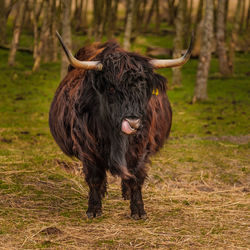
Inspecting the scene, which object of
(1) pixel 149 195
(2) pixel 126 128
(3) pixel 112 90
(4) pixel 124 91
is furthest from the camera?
(1) pixel 149 195

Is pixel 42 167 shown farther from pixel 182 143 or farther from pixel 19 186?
pixel 182 143

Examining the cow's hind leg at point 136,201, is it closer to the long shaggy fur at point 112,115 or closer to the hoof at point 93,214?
the long shaggy fur at point 112,115

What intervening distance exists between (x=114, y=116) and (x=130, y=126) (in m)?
0.33

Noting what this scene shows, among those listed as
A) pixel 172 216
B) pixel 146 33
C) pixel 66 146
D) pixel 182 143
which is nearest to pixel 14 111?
pixel 182 143

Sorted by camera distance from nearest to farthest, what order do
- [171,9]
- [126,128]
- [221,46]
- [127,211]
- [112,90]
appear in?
[126,128]
[112,90]
[127,211]
[221,46]
[171,9]

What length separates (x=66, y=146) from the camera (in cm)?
609

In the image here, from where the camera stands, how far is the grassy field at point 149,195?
15.5 ft

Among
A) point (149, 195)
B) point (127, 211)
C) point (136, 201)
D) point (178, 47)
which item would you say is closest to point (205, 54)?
point (178, 47)

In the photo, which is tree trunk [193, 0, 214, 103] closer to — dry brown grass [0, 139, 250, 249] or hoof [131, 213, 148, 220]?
dry brown grass [0, 139, 250, 249]

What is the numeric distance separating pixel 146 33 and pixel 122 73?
33.9 metres

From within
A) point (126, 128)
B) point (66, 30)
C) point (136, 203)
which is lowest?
point (66, 30)

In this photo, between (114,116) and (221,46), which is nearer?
(114,116)

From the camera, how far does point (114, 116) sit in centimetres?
493

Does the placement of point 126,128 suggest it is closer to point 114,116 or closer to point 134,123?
point 134,123
